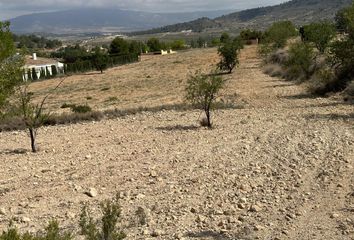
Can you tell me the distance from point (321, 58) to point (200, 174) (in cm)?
2187

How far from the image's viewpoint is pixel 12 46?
426 inches

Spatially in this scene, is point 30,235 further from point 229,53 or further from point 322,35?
point 229,53

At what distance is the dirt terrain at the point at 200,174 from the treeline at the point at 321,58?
3.70 m

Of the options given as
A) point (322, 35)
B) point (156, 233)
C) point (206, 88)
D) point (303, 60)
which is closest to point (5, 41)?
point (156, 233)

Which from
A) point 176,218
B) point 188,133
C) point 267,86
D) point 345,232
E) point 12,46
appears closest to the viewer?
point 345,232

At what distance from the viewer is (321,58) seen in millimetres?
30500

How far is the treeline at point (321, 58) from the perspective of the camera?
853 inches

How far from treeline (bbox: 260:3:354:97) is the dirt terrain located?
3.70m

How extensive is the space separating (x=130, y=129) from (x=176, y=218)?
9.20 m

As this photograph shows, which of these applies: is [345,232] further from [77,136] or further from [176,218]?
[77,136]

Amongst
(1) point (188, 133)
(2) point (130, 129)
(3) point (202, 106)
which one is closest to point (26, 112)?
(2) point (130, 129)

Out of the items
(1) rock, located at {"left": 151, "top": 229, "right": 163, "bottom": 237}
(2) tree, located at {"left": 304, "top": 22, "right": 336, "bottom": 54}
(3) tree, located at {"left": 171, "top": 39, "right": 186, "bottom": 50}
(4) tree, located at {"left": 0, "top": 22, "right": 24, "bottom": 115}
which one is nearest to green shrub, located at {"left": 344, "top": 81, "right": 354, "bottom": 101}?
(4) tree, located at {"left": 0, "top": 22, "right": 24, "bottom": 115}

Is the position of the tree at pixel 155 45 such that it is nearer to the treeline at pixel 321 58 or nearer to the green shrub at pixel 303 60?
the treeline at pixel 321 58

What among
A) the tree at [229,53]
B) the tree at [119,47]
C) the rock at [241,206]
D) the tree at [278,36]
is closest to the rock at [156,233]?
the rock at [241,206]
